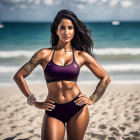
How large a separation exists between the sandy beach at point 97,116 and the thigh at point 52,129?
90.1 inches

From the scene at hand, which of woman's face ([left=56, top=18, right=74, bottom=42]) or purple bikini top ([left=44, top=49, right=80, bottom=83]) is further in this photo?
woman's face ([left=56, top=18, right=74, bottom=42])

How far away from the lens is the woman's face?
2834 mm

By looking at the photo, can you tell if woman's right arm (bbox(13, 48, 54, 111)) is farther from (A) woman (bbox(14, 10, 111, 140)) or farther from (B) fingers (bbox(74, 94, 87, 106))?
(B) fingers (bbox(74, 94, 87, 106))

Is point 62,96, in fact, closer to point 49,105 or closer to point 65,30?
point 49,105

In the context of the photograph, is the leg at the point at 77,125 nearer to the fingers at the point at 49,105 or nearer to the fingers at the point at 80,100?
the fingers at the point at 80,100

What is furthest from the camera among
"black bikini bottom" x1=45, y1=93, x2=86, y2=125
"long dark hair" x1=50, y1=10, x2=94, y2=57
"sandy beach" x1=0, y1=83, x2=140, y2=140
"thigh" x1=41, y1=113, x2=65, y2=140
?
"sandy beach" x1=0, y1=83, x2=140, y2=140

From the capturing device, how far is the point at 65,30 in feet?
9.30

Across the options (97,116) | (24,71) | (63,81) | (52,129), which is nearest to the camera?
(52,129)

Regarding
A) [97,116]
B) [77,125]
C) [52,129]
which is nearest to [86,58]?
[77,125]

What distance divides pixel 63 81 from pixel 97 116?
12.4 feet

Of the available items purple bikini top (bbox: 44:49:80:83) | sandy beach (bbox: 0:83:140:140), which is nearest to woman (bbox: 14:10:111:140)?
purple bikini top (bbox: 44:49:80:83)

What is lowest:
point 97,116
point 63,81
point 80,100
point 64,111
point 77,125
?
point 97,116

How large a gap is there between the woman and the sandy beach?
2.20m

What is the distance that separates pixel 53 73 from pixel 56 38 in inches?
27.6
